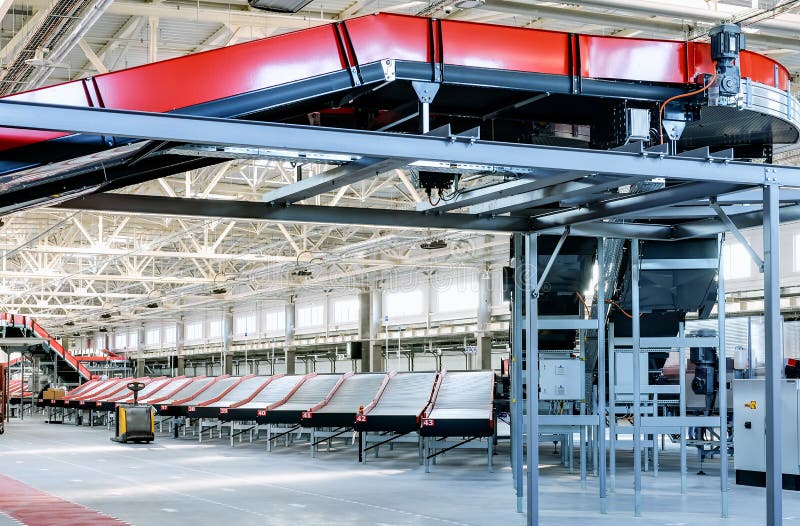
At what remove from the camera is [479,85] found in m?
7.98

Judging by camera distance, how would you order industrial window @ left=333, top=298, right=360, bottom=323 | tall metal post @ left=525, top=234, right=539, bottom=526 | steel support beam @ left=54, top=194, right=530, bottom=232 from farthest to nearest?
industrial window @ left=333, top=298, right=360, bottom=323 → tall metal post @ left=525, top=234, right=539, bottom=526 → steel support beam @ left=54, top=194, right=530, bottom=232

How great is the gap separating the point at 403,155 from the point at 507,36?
1899 millimetres

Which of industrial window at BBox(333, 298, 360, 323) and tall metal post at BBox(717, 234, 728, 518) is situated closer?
tall metal post at BBox(717, 234, 728, 518)

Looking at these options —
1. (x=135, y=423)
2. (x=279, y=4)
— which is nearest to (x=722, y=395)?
(x=279, y=4)

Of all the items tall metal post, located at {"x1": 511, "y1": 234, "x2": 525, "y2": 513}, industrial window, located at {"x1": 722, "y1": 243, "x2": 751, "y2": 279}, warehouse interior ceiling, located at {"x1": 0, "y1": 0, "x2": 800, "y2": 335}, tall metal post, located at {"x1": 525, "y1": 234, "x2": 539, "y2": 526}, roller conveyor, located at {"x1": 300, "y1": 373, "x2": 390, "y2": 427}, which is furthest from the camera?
industrial window, located at {"x1": 722, "y1": 243, "x2": 751, "y2": 279}

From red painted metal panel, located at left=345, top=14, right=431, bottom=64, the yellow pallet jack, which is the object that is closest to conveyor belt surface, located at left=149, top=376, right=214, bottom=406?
the yellow pallet jack

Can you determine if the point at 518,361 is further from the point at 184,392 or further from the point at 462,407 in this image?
the point at 184,392

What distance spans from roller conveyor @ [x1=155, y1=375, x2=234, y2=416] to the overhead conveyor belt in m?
14.8

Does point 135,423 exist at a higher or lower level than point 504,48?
lower

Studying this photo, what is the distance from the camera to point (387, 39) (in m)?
7.74

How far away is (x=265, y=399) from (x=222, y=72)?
14213 millimetres

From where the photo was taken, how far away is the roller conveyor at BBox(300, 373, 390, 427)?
17484 millimetres

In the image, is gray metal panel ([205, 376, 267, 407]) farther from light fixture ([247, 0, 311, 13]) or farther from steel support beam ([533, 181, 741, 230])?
steel support beam ([533, 181, 741, 230])

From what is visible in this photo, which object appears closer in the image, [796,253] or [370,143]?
[370,143]
